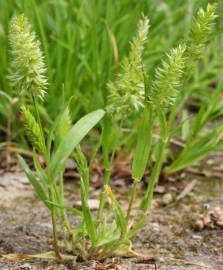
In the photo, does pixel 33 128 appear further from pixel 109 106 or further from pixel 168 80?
pixel 168 80

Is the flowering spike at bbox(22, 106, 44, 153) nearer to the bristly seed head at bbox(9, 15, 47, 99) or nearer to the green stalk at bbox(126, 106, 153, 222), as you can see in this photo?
the bristly seed head at bbox(9, 15, 47, 99)

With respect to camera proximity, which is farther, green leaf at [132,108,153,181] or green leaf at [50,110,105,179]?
green leaf at [132,108,153,181]

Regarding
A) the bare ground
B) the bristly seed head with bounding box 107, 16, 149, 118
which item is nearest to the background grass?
the bare ground

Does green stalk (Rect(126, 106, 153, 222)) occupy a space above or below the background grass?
below

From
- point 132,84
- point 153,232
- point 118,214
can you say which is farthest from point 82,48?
point 118,214

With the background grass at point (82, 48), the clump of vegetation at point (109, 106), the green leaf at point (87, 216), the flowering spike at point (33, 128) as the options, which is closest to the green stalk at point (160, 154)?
the clump of vegetation at point (109, 106)

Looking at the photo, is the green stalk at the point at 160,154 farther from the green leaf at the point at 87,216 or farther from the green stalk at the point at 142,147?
the green leaf at the point at 87,216
